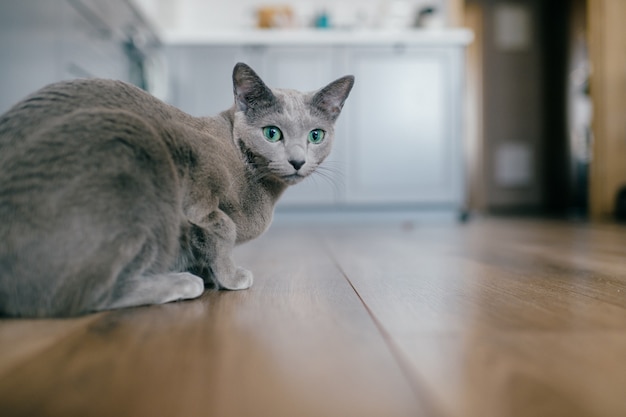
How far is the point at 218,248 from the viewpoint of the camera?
80cm

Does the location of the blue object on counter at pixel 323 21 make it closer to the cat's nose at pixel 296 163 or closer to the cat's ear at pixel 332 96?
the cat's ear at pixel 332 96

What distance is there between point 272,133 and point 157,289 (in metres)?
0.36

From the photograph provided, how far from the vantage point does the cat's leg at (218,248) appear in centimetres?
79

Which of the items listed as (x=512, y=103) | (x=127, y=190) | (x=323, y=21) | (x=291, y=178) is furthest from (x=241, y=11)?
(x=127, y=190)

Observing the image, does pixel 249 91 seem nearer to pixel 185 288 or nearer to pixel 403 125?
pixel 185 288

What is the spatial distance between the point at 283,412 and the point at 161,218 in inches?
15.7

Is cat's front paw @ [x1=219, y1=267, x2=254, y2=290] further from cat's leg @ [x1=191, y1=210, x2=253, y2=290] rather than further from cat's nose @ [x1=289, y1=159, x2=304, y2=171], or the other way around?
cat's nose @ [x1=289, y1=159, x2=304, y2=171]

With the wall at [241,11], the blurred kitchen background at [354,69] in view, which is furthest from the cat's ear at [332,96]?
the wall at [241,11]

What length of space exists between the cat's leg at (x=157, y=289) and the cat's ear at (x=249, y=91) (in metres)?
0.34

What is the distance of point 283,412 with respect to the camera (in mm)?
382

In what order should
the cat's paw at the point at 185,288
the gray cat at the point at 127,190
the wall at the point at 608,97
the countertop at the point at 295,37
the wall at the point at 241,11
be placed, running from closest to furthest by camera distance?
the gray cat at the point at 127,190, the cat's paw at the point at 185,288, the countertop at the point at 295,37, the wall at the point at 608,97, the wall at the point at 241,11

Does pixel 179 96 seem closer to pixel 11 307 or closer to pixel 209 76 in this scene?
pixel 209 76

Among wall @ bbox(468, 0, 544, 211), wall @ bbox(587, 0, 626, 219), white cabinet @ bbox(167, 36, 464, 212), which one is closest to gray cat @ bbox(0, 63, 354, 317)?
white cabinet @ bbox(167, 36, 464, 212)

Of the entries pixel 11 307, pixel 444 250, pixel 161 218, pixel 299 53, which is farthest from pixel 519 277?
pixel 299 53
